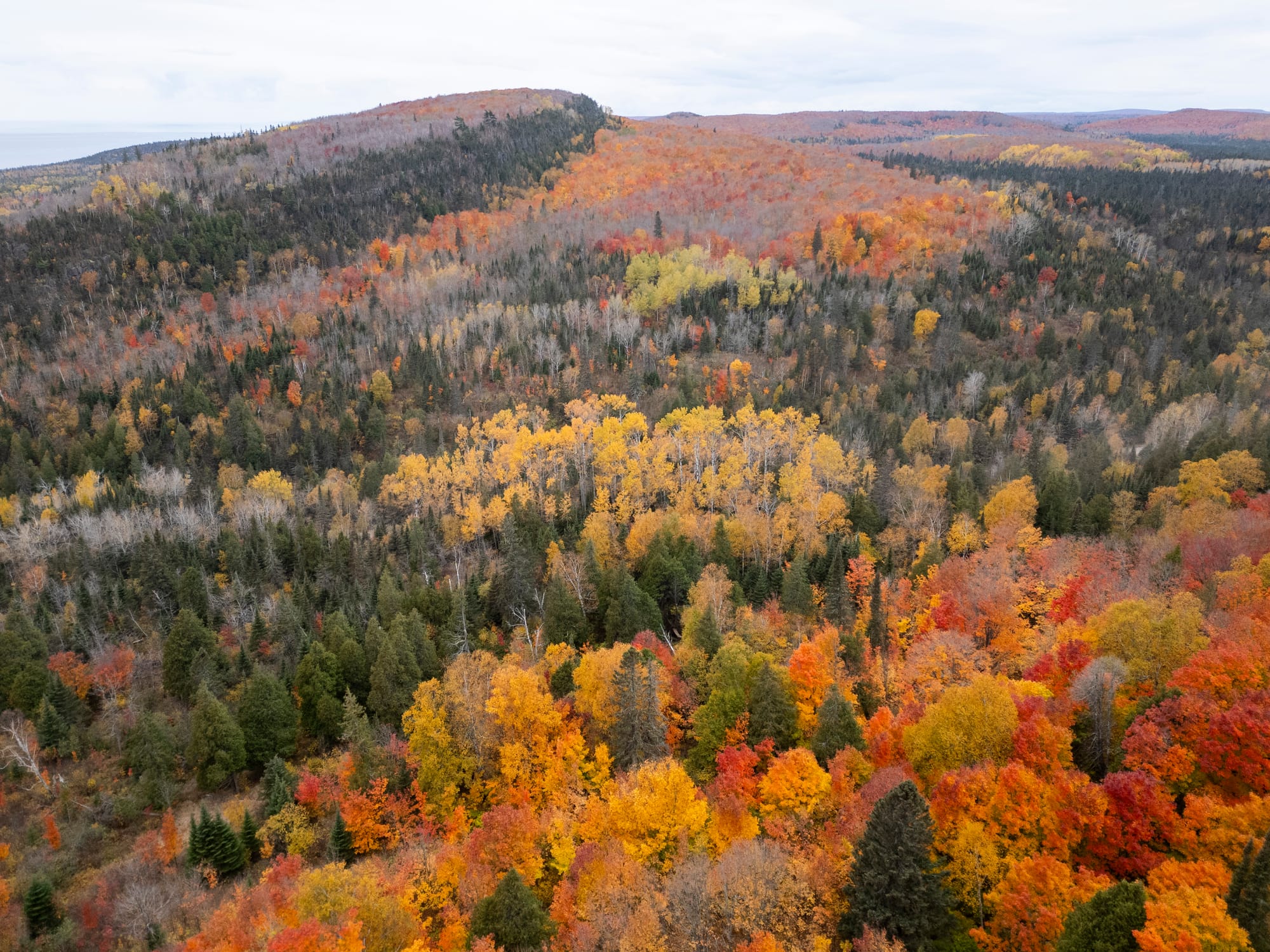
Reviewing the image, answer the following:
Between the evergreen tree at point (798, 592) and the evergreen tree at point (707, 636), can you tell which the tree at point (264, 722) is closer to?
the evergreen tree at point (707, 636)

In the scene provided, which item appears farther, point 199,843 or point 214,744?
point 214,744

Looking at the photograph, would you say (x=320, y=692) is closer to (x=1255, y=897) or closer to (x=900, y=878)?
(x=900, y=878)

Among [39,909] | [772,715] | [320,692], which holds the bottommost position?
[39,909]

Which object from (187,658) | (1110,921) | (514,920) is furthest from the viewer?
(187,658)

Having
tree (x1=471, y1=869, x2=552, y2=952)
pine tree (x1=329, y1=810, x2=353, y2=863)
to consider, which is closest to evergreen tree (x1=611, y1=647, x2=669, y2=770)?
tree (x1=471, y1=869, x2=552, y2=952)

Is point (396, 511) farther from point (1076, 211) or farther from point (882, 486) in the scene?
point (1076, 211)

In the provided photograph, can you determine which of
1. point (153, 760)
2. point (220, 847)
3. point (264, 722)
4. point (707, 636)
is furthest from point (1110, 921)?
point (153, 760)

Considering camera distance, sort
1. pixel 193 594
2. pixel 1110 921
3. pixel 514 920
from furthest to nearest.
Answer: pixel 193 594, pixel 514 920, pixel 1110 921

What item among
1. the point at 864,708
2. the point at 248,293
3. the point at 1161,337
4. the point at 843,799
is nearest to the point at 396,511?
the point at 864,708

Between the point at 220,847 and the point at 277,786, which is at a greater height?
the point at 277,786
